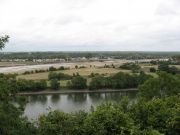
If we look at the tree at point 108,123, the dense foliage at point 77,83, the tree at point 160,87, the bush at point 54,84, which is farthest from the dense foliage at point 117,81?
the tree at point 108,123

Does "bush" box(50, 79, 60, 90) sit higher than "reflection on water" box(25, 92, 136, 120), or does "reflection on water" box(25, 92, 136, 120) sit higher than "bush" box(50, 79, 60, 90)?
"bush" box(50, 79, 60, 90)

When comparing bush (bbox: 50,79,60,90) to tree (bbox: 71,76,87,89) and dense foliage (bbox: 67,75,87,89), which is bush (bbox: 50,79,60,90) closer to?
dense foliage (bbox: 67,75,87,89)

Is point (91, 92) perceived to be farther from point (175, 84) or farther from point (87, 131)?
point (87, 131)

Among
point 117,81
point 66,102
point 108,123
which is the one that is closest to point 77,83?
point 117,81

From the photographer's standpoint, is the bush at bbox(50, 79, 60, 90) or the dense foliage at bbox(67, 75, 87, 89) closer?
the bush at bbox(50, 79, 60, 90)

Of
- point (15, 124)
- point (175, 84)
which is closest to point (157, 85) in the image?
point (175, 84)

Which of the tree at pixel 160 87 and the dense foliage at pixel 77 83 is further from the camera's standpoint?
the dense foliage at pixel 77 83

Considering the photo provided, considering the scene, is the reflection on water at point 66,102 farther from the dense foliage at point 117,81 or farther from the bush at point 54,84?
the dense foliage at point 117,81

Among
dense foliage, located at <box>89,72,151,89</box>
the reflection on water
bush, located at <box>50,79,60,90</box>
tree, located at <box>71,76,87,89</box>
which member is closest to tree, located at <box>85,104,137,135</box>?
the reflection on water
